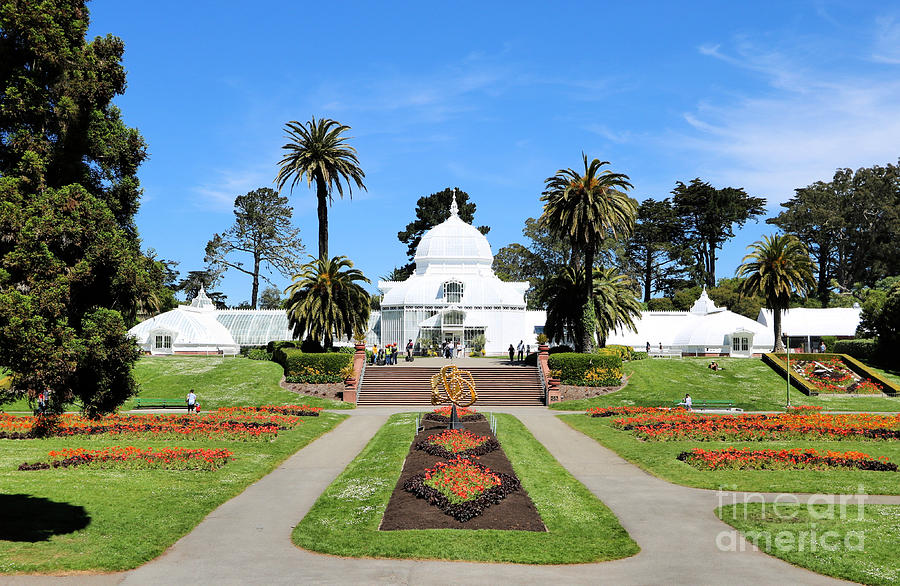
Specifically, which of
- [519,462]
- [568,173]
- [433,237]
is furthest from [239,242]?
[519,462]

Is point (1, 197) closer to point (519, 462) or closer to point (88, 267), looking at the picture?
point (88, 267)

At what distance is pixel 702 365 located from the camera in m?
51.6

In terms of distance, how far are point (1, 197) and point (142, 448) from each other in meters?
13.6

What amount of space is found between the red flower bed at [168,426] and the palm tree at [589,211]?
68.4 ft

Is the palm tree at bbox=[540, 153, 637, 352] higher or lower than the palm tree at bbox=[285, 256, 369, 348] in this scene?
higher

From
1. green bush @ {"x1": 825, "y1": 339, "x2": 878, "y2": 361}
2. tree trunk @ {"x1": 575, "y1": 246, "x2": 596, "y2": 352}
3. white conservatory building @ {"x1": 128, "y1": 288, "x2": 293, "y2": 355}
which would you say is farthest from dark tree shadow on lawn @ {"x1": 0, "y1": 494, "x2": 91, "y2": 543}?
green bush @ {"x1": 825, "y1": 339, "x2": 878, "y2": 361}

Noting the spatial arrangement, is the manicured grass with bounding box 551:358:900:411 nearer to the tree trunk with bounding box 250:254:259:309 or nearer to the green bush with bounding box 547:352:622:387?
the green bush with bounding box 547:352:622:387

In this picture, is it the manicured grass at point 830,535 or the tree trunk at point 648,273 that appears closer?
the manicured grass at point 830,535

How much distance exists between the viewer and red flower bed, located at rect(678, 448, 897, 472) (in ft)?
69.4

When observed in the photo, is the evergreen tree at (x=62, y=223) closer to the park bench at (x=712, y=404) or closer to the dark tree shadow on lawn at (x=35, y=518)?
the dark tree shadow on lawn at (x=35, y=518)

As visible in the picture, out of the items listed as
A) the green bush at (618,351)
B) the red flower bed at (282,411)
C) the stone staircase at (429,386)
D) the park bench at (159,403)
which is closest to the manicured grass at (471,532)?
the red flower bed at (282,411)

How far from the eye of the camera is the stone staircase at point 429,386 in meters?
42.9

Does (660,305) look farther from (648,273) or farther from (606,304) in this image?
(606,304)

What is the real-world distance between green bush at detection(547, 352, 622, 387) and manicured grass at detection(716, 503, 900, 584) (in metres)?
27.9
